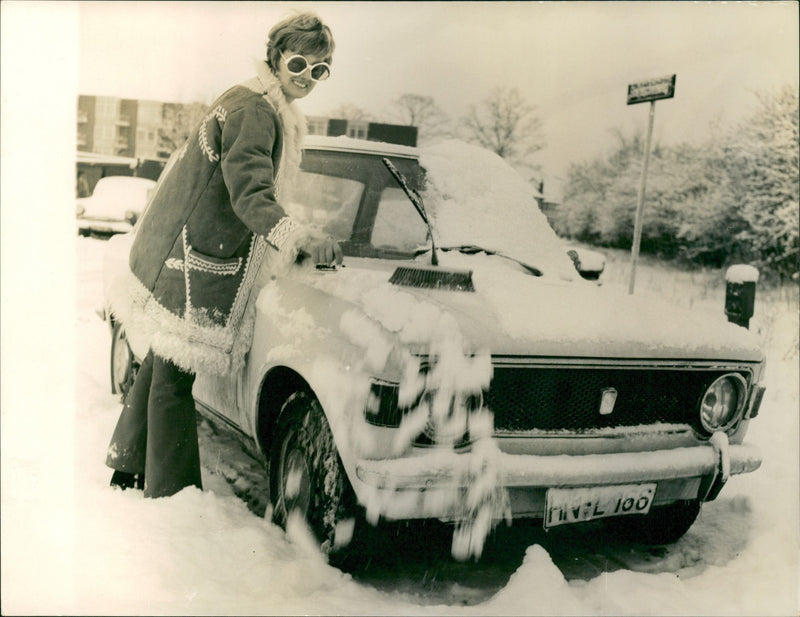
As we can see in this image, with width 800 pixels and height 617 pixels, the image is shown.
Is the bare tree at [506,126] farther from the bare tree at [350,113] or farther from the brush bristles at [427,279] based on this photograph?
the brush bristles at [427,279]

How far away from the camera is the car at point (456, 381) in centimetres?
222

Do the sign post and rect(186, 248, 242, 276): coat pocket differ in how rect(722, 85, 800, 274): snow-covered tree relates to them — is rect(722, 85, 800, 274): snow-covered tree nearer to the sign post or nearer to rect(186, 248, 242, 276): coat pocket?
the sign post

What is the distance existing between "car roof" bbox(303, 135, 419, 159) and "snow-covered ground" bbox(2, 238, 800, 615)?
106cm

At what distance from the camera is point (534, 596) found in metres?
2.48

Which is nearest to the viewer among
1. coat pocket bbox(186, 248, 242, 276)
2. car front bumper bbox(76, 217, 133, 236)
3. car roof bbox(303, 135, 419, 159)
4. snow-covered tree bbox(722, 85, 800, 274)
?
coat pocket bbox(186, 248, 242, 276)

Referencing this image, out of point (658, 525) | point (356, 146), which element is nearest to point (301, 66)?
point (356, 146)

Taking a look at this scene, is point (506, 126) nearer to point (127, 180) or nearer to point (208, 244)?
point (208, 244)

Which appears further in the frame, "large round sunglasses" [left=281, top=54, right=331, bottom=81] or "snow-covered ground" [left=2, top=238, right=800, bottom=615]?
"large round sunglasses" [left=281, top=54, right=331, bottom=81]

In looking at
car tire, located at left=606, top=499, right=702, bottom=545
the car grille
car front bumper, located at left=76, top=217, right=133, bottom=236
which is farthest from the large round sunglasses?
car tire, located at left=606, top=499, right=702, bottom=545

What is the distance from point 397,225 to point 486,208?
50 centimetres

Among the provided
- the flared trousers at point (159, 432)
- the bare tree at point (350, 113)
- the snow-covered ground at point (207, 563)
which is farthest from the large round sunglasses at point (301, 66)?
the flared trousers at point (159, 432)

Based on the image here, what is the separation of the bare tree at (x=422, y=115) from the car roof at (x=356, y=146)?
0.38 feet

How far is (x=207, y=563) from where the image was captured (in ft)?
8.09

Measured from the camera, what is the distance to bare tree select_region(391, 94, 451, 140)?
10.8 feet
